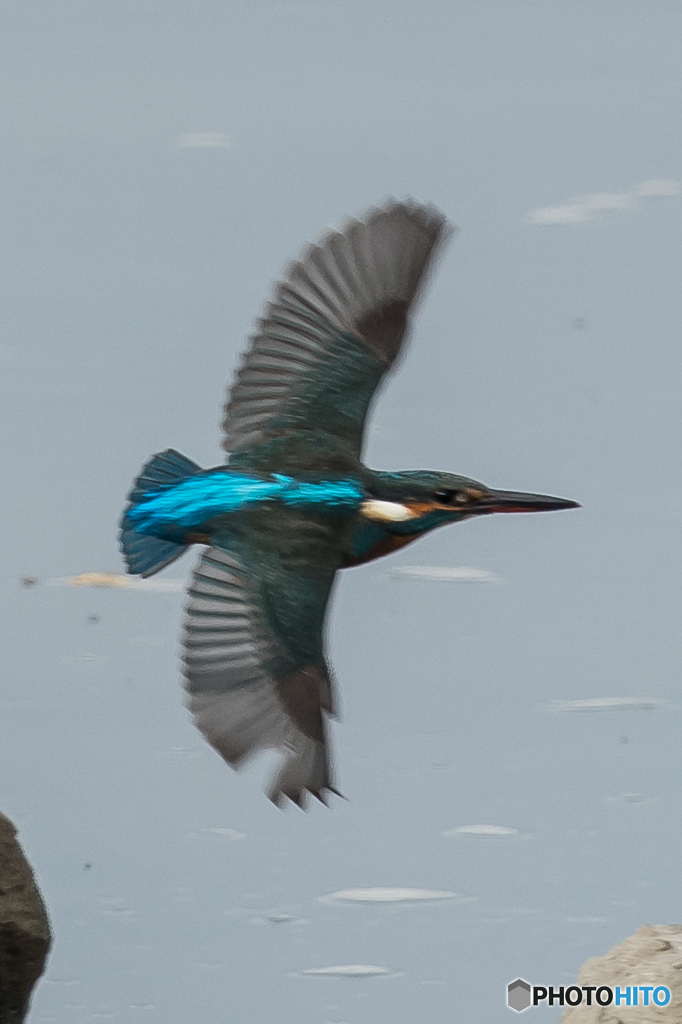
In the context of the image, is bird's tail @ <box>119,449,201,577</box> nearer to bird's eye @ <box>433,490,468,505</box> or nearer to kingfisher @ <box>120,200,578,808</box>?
kingfisher @ <box>120,200,578,808</box>

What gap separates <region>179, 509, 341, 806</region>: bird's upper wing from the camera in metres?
2.69

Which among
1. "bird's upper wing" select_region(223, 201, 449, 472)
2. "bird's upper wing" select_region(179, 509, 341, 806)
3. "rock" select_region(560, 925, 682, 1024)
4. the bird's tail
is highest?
"bird's upper wing" select_region(223, 201, 449, 472)

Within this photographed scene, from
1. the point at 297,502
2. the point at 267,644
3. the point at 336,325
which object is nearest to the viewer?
A: the point at 267,644

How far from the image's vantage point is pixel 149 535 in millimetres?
3129

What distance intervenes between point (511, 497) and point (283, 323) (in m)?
0.58

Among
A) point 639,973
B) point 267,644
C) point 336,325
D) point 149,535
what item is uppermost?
point 336,325

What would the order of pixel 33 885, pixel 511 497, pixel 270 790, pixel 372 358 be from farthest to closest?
pixel 372 358
pixel 511 497
pixel 33 885
pixel 270 790

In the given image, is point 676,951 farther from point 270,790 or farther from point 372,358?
point 372,358

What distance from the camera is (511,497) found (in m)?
3.08

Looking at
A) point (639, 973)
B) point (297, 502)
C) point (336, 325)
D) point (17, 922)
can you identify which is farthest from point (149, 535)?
point (639, 973)

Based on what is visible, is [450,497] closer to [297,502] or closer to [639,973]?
[297,502]

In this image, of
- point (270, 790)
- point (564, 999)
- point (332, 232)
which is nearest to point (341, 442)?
point (332, 232)

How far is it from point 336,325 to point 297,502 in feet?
1.72

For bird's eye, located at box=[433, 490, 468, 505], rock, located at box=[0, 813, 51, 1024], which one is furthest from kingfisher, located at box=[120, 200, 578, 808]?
rock, located at box=[0, 813, 51, 1024]
